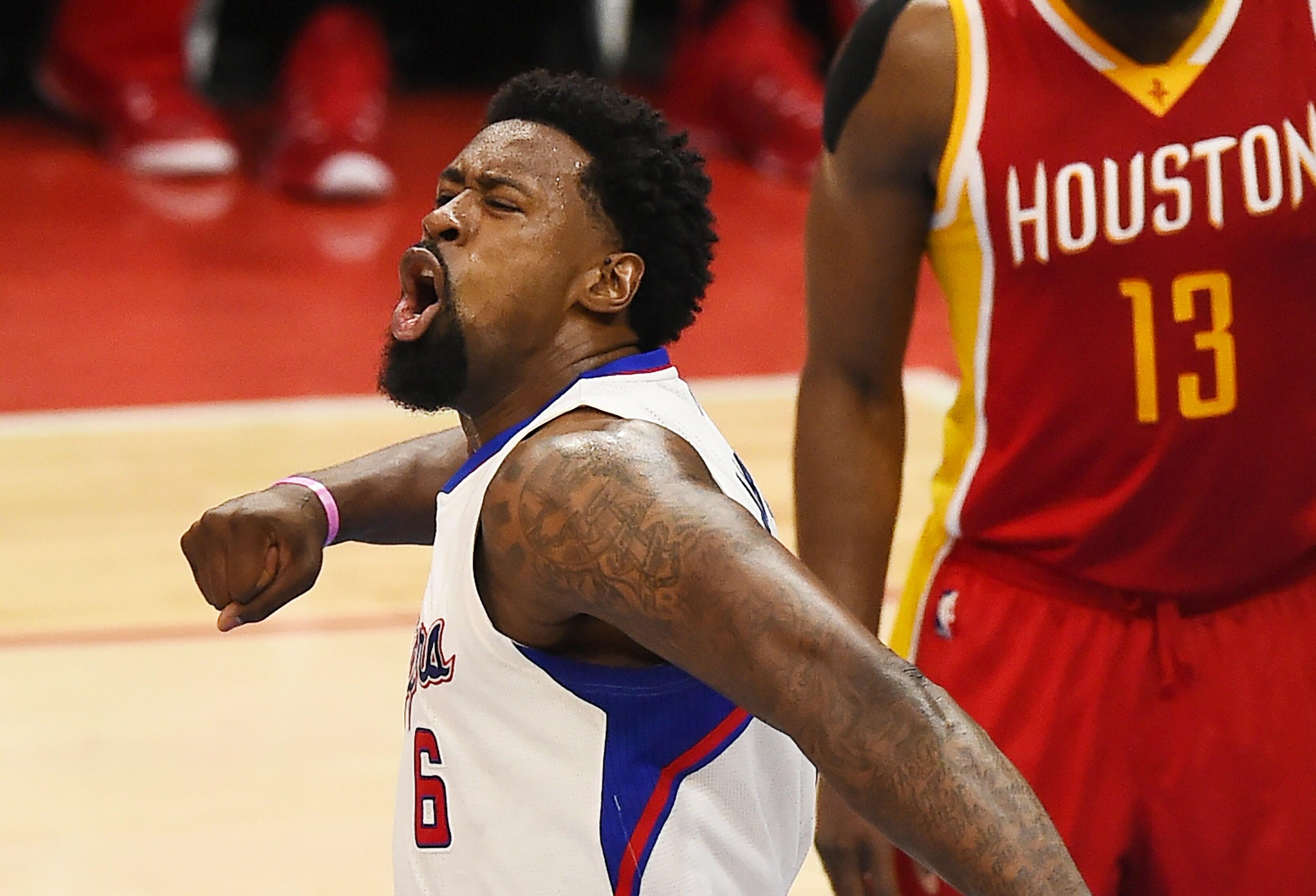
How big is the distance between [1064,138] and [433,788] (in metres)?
0.83

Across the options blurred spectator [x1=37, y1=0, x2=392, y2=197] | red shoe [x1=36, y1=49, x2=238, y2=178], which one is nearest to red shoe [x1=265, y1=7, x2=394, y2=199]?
blurred spectator [x1=37, y1=0, x2=392, y2=197]

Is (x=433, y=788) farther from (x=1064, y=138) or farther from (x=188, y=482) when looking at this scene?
(x=188, y=482)

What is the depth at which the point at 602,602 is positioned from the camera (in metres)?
1.46

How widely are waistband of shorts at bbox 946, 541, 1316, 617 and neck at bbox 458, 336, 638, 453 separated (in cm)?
49

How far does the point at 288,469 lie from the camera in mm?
4750

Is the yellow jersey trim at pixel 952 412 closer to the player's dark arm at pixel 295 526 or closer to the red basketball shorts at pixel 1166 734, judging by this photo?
the red basketball shorts at pixel 1166 734

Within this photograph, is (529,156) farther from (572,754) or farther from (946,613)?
(946,613)

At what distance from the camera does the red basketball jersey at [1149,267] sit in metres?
1.94

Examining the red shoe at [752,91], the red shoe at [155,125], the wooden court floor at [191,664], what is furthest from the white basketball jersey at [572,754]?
the red shoe at [752,91]

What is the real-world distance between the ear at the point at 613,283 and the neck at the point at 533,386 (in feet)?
0.12

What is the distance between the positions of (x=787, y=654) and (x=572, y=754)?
33 centimetres

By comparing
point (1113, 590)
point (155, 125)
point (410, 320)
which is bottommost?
point (1113, 590)

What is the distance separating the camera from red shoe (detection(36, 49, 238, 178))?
277 inches

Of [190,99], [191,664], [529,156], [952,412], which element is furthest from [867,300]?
[190,99]
